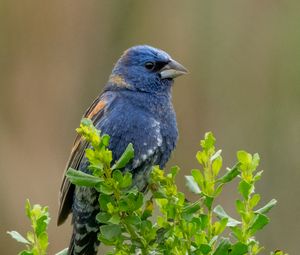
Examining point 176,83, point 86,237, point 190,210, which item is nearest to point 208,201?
point 190,210

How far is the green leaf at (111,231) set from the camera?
2451 millimetres

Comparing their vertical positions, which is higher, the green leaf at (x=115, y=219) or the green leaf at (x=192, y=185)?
the green leaf at (x=192, y=185)

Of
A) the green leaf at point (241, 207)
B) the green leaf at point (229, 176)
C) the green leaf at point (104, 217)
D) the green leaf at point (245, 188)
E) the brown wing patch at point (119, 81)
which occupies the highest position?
the green leaf at point (229, 176)

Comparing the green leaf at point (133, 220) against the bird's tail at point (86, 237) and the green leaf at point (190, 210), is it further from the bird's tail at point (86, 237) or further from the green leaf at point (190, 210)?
the bird's tail at point (86, 237)

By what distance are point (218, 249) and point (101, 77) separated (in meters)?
4.13

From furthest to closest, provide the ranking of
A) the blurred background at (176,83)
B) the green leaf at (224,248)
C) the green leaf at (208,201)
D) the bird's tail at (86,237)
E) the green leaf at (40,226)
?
the blurred background at (176,83)
the bird's tail at (86,237)
the green leaf at (40,226)
the green leaf at (208,201)
the green leaf at (224,248)

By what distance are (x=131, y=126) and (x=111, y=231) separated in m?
1.39

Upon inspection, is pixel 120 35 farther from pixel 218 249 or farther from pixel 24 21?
pixel 218 249

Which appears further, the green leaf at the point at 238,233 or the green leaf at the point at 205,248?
the green leaf at the point at 238,233

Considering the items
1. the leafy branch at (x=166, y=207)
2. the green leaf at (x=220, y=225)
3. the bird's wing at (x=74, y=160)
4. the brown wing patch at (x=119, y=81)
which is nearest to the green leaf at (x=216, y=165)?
Answer: the leafy branch at (x=166, y=207)

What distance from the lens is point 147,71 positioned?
407cm

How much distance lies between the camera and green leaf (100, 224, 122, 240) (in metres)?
2.45

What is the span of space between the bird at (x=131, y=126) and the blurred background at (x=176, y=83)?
6.93 ft

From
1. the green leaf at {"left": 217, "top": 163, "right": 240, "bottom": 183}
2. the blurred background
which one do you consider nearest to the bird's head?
the green leaf at {"left": 217, "top": 163, "right": 240, "bottom": 183}
